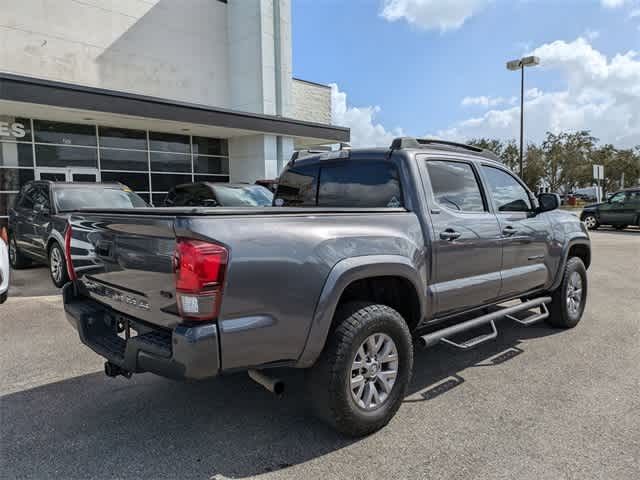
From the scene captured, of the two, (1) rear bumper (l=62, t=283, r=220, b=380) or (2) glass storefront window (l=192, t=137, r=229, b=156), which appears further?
(2) glass storefront window (l=192, t=137, r=229, b=156)

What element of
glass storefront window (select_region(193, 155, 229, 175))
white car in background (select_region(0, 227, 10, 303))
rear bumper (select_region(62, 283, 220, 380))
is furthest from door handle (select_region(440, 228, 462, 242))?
glass storefront window (select_region(193, 155, 229, 175))

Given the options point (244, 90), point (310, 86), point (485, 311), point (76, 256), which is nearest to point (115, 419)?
point (76, 256)

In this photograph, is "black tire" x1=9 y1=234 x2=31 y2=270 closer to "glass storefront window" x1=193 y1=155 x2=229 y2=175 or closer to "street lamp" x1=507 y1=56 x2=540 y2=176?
"glass storefront window" x1=193 y1=155 x2=229 y2=175

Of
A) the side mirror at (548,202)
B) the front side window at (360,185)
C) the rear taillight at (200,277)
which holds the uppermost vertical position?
the front side window at (360,185)

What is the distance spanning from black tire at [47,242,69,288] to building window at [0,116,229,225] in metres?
7.17

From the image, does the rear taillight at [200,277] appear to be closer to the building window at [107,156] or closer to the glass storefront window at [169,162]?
the building window at [107,156]

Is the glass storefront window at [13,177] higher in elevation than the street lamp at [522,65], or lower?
lower

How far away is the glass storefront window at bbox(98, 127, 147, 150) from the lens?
51.5ft

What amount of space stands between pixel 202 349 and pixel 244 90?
18139 millimetres

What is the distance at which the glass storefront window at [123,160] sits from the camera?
15.8 m

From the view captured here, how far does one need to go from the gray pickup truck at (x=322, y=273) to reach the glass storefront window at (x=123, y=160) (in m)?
13.3

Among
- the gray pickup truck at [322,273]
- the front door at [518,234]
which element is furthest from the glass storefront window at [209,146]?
the front door at [518,234]

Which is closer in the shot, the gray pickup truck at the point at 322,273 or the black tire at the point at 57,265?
the gray pickup truck at the point at 322,273

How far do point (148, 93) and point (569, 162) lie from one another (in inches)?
1566
